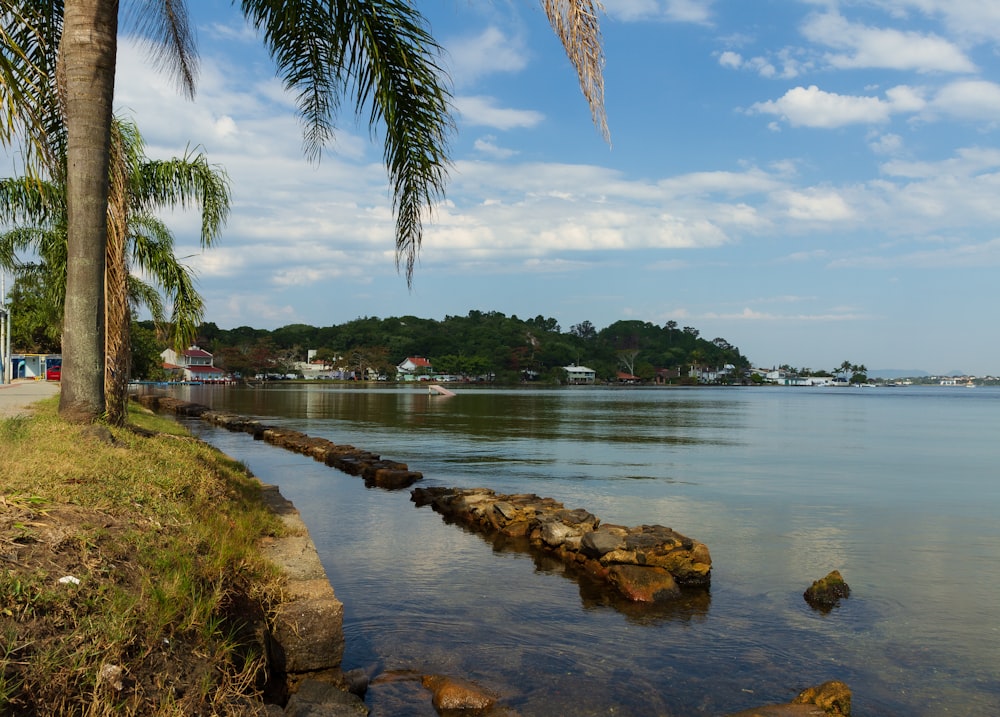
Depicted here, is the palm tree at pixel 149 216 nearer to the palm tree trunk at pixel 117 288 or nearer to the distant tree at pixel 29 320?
the palm tree trunk at pixel 117 288

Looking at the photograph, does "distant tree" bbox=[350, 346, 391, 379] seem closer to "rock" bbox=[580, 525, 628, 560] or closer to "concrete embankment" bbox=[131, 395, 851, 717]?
"concrete embankment" bbox=[131, 395, 851, 717]

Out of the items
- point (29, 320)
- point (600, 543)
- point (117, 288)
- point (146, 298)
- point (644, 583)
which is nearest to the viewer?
point (644, 583)

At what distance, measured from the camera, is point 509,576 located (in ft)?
35.8

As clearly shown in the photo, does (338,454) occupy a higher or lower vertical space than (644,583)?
higher

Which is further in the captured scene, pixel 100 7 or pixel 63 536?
pixel 100 7

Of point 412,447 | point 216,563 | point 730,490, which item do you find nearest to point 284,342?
point 412,447

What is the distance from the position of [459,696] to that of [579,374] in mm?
178965

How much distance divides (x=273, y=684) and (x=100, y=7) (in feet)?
28.2

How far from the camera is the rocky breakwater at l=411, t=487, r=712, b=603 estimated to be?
10195 millimetres

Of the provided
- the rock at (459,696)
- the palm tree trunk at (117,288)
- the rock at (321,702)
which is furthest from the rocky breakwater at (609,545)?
the palm tree trunk at (117,288)

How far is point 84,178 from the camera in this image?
9625 mm

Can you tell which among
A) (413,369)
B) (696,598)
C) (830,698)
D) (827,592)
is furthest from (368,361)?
(830,698)

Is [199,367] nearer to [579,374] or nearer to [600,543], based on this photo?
[579,374]

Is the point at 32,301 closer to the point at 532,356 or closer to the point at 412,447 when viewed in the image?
the point at 412,447
